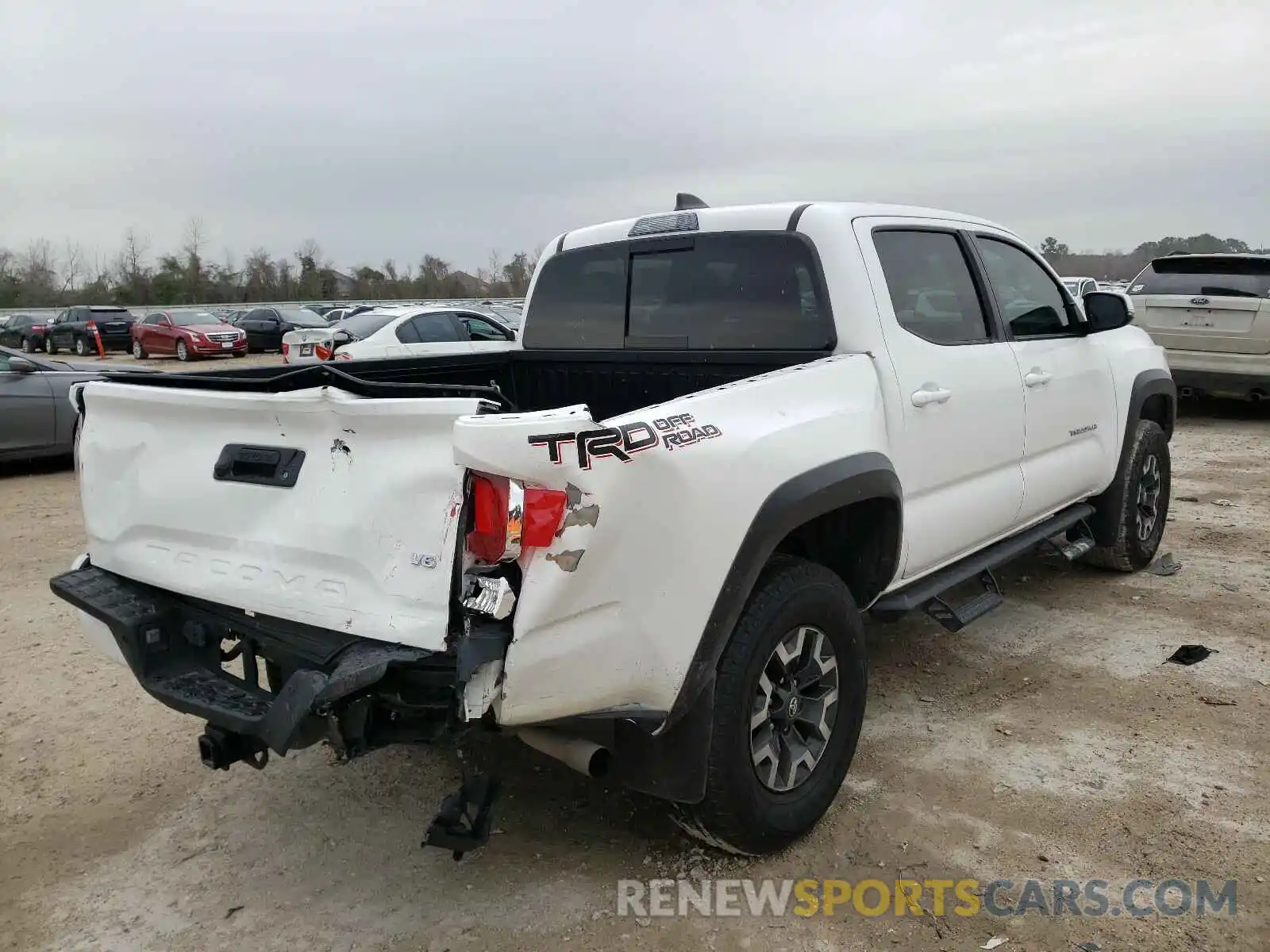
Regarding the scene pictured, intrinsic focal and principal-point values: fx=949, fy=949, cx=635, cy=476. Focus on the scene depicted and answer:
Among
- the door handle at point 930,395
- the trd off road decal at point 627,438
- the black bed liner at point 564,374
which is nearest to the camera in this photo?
the trd off road decal at point 627,438

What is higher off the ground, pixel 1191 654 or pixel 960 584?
pixel 960 584

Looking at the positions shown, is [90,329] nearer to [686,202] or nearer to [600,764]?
[686,202]

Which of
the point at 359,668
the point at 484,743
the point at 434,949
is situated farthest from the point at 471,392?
the point at 434,949

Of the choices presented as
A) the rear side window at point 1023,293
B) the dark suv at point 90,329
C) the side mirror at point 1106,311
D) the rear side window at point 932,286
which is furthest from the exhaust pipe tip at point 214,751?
the dark suv at point 90,329

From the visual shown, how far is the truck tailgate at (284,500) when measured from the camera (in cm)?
229

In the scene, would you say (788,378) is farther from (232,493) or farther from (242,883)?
(242,883)

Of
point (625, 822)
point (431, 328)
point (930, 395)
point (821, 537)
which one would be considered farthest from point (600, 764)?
point (431, 328)

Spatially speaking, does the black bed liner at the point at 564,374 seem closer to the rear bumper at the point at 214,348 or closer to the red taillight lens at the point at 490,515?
the red taillight lens at the point at 490,515

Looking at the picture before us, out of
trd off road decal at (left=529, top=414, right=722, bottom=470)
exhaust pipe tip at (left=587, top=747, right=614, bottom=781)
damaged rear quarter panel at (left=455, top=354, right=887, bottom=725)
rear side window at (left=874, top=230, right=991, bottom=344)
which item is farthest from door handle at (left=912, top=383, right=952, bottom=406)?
exhaust pipe tip at (left=587, top=747, right=614, bottom=781)

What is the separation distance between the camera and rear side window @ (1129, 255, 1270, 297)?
1039 centimetres

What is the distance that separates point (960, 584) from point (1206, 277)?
8.88 m

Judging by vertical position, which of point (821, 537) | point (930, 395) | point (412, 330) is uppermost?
point (930, 395)

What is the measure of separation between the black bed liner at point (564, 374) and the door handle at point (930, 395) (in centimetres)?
39

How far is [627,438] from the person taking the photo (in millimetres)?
2346
